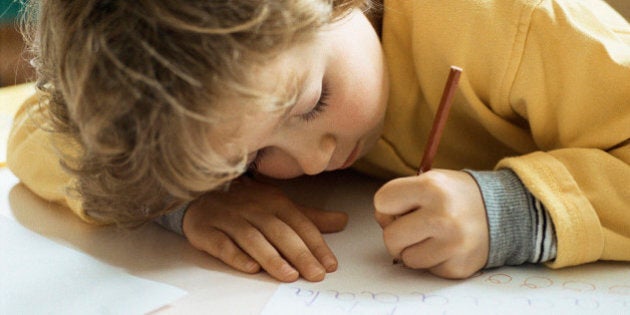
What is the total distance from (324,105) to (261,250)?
12 cm

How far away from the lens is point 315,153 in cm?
57

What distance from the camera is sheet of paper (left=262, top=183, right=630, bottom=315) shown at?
1.66 ft

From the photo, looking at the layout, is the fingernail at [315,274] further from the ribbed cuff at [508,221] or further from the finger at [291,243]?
the ribbed cuff at [508,221]

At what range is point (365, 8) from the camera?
63 cm

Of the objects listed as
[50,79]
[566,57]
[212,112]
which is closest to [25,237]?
[50,79]

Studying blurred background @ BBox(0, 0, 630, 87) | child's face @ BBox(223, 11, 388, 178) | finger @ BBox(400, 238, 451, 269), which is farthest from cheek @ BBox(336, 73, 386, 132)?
blurred background @ BBox(0, 0, 630, 87)

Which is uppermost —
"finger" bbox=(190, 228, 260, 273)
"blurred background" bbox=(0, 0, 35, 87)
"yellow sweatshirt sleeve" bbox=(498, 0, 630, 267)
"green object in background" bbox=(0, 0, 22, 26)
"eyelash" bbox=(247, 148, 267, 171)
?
"yellow sweatshirt sleeve" bbox=(498, 0, 630, 267)

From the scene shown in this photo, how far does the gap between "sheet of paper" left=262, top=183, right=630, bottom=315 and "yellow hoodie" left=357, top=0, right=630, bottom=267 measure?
20mm

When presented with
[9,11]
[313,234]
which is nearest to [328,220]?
[313,234]

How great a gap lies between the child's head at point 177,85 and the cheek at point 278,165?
19 millimetres

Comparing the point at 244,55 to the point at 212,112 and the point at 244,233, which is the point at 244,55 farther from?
the point at 244,233

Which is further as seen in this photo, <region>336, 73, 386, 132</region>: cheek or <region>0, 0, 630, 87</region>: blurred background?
<region>0, 0, 630, 87</region>: blurred background

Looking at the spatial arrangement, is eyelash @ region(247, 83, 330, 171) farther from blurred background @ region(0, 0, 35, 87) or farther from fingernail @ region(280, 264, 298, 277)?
blurred background @ region(0, 0, 35, 87)

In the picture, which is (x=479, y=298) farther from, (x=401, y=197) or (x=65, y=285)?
(x=65, y=285)
